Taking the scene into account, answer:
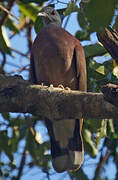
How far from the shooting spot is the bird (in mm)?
3566

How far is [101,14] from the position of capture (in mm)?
1251

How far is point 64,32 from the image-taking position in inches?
158

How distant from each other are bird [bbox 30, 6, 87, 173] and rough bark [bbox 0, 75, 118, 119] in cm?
88

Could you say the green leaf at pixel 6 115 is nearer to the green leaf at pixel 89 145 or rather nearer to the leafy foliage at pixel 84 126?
the leafy foliage at pixel 84 126

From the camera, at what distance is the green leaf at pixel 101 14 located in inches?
48.9

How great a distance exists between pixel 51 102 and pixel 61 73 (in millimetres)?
1145

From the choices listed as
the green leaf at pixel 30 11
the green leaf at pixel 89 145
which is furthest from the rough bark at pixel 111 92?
the green leaf at pixel 30 11

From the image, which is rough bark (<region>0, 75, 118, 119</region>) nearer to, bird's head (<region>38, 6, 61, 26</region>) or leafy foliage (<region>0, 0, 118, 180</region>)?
leafy foliage (<region>0, 0, 118, 180</region>)

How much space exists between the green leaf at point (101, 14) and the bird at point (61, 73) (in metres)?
2.30

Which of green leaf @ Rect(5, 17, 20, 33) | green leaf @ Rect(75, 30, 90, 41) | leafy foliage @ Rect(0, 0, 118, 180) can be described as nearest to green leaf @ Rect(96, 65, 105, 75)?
leafy foliage @ Rect(0, 0, 118, 180)

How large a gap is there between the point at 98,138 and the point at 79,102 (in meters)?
0.98

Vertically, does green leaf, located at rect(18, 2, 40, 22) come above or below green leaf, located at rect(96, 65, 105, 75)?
above

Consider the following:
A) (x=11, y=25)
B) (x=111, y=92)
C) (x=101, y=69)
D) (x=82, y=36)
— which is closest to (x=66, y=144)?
(x=101, y=69)

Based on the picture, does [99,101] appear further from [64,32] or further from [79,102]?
[64,32]
